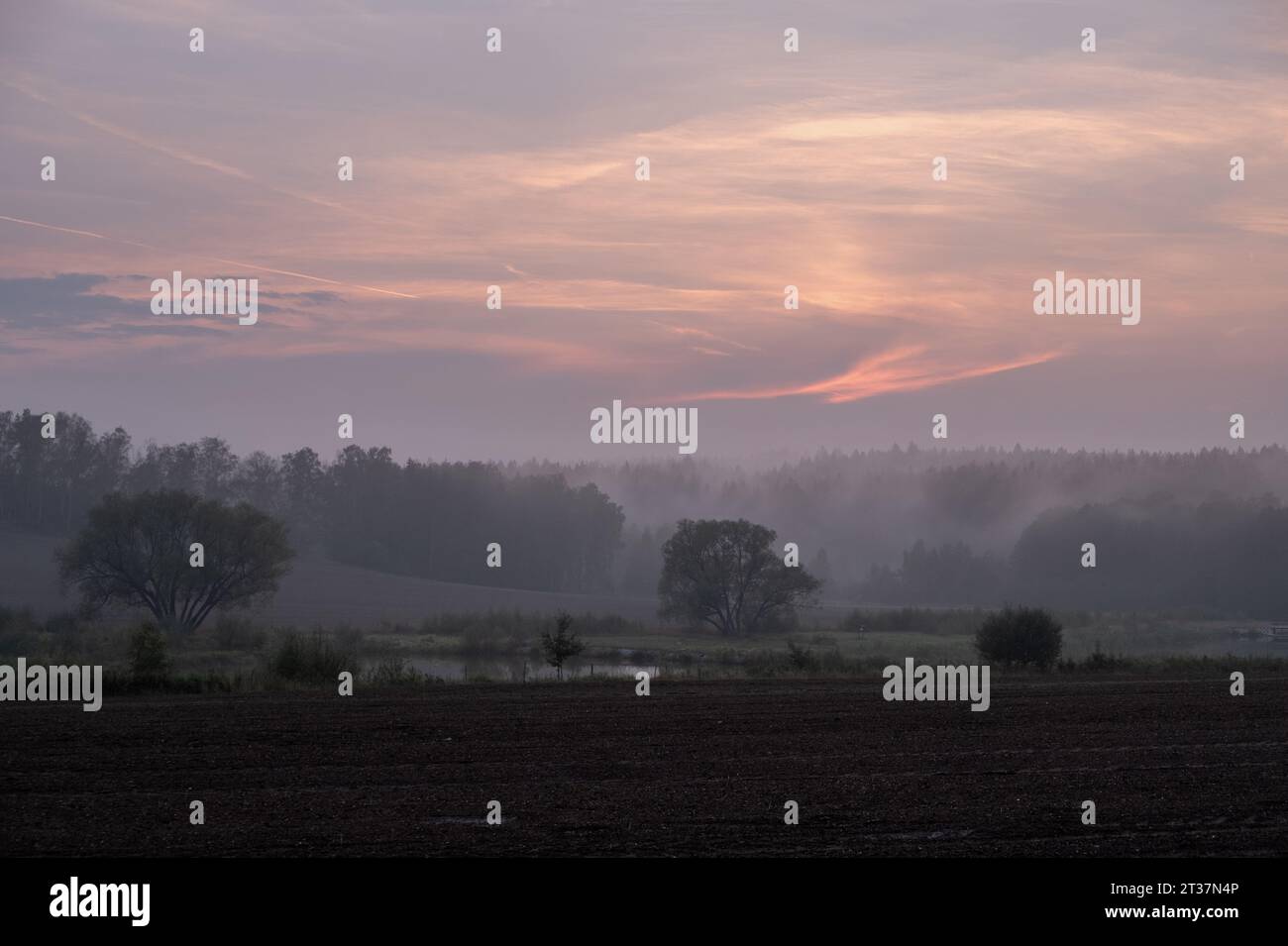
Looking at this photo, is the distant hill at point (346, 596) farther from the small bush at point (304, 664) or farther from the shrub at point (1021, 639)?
the shrub at point (1021, 639)

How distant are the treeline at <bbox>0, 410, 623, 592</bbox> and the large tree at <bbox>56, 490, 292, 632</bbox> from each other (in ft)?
173

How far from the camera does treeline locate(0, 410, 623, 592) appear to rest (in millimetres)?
121625

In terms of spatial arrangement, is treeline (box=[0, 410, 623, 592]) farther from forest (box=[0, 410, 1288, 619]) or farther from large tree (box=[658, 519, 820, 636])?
large tree (box=[658, 519, 820, 636])

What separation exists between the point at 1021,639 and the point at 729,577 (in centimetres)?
3908

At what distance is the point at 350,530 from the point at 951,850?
127189 mm

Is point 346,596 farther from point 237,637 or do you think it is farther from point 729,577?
point 237,637

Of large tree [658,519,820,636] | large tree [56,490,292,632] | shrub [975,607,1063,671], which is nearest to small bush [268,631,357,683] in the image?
shrub [975,607,1063,671]

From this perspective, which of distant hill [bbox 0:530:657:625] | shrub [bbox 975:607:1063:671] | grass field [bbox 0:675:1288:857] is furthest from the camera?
distant hill [bbox 0:530:657:625]

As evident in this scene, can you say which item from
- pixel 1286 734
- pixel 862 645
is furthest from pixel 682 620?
pixel 1286 734

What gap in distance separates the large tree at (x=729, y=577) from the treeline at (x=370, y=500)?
5607 centimetres

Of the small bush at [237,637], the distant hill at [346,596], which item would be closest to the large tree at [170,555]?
the small bush at [237,637]

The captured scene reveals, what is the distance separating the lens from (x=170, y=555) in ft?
224

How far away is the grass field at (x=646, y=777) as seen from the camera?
12938 millimetres
